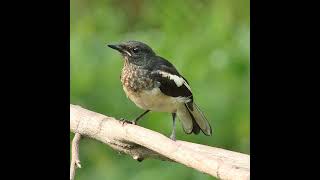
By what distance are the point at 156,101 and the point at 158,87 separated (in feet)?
0.12

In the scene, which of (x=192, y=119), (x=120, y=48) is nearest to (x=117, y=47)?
(x=120, y=48)

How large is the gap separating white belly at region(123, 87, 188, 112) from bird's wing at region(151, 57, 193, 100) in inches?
0.5

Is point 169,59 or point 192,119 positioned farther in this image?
point 169,59

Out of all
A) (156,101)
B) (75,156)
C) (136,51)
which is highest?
(136,51)

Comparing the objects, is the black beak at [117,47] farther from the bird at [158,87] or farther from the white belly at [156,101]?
the white belly at [156,101]

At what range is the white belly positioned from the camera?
1.89 meters

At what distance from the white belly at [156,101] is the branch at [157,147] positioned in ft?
0.25

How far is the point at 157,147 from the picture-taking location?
1.72m

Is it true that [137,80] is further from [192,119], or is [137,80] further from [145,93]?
[192,119]

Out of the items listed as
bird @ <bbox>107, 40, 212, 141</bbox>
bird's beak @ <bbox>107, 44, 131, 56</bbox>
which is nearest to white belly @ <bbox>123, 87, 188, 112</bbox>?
bird @ <bbox>107, 40, 212, 141</bbox>
